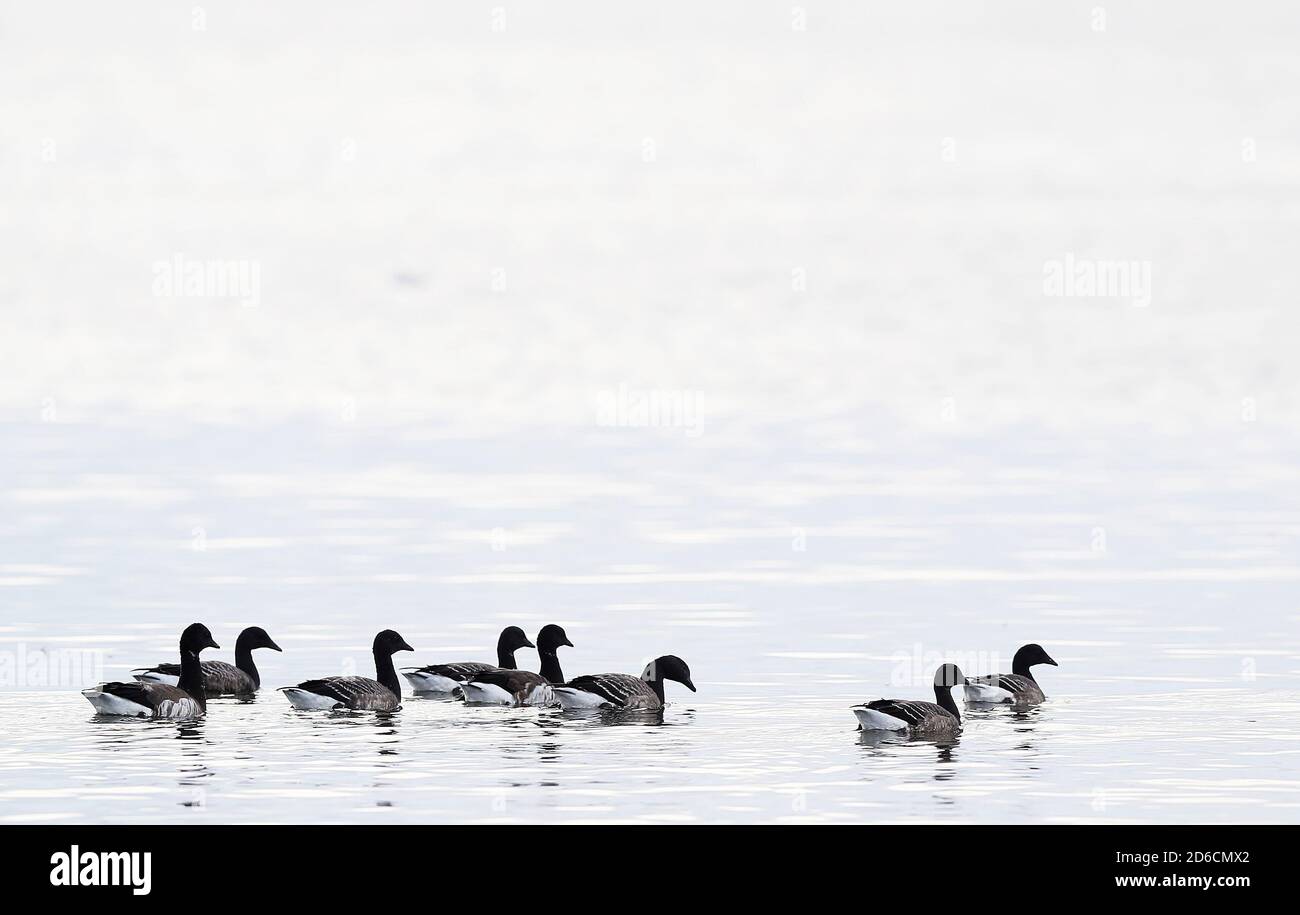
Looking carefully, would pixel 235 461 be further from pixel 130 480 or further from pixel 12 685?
pixel 12 685

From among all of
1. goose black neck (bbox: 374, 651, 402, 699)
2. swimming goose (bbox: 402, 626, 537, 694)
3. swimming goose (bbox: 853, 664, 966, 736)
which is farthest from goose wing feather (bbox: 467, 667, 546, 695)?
swimming goose (bbox: 853, 664, 966, 736)

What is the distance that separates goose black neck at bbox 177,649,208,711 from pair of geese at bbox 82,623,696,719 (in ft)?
0.04

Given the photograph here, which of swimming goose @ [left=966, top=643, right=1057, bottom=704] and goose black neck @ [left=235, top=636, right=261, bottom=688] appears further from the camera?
goose black neck @ [left=235, top=636, right=261, bottom=688]

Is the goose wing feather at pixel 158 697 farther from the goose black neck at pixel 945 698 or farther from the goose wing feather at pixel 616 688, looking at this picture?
the goose black neck at pixel 945 698

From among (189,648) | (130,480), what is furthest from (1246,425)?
(189,648)

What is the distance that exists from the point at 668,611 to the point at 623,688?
293 inches

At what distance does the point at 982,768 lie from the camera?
20.7 metres

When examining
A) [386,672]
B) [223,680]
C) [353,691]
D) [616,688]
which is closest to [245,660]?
[223,680]

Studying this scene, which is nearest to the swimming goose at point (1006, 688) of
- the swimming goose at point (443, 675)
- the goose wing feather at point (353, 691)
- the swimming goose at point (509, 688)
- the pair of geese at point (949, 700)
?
the pair of geese at point (949, 700)

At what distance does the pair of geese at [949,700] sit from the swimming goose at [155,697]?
7044 mm

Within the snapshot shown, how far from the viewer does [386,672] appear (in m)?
26.5

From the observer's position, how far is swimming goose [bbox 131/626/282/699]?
26.5 metres

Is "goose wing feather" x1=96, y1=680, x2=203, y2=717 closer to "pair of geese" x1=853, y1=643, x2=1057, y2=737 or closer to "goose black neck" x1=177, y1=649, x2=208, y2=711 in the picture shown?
"goose black neck" x1=177, y1=649, x2=208, y2=711
